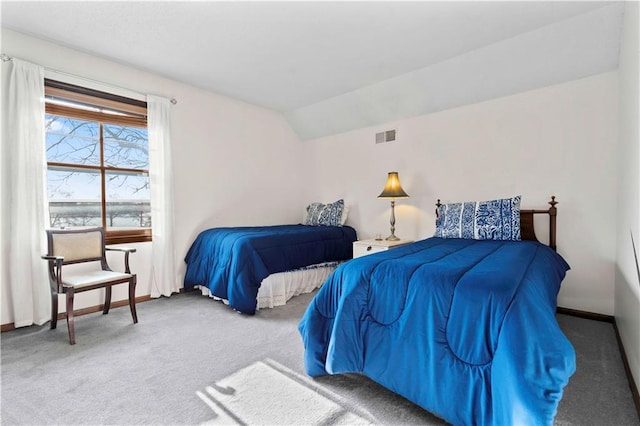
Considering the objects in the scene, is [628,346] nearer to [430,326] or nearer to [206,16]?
[430,326]

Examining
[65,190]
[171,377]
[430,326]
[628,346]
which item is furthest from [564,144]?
[65,190]

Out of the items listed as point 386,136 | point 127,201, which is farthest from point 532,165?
point 127,201

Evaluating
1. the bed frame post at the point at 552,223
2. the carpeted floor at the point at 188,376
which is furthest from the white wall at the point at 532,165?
the carpeted floor at the point at 188,376

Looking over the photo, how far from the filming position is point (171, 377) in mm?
1813

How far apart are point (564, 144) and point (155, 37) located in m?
3.78

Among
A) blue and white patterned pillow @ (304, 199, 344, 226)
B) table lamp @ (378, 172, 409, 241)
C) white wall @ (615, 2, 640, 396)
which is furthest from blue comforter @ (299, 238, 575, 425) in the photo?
blue and white patterned pillow @ (304, 199, 344, 226)

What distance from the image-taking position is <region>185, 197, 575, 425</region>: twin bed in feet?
3.59

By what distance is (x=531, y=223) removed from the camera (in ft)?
9.68

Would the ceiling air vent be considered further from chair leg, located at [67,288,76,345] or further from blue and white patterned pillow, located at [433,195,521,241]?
chair leg, located at [67,288,76,345]

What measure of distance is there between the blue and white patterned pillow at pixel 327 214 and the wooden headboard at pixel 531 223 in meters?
2.09

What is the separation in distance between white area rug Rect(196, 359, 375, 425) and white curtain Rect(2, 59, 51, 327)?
204 centimetres

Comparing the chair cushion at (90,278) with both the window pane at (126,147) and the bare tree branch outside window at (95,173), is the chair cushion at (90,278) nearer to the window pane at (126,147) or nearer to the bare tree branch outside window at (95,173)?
the bare tree branch outside window at (95,173)

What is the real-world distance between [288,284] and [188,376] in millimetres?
1542

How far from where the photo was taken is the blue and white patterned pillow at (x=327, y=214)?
4.23m
